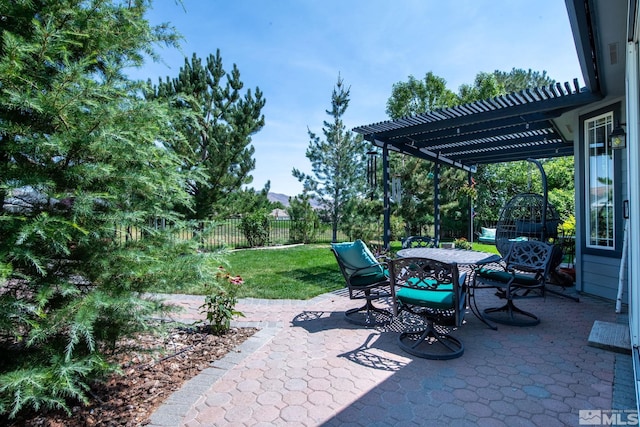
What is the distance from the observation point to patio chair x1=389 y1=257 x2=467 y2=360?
2.78 metres

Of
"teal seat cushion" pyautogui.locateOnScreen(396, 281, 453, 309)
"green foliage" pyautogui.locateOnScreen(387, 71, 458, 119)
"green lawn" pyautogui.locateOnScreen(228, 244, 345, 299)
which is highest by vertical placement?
"green foliage" pyautogui.locateOnScreen(387, 71, 458, 119)

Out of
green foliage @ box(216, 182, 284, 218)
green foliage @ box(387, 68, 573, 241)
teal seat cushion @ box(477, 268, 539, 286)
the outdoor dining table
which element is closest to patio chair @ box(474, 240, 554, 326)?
teal seat cushion @ box(477, 268, 539, 286)

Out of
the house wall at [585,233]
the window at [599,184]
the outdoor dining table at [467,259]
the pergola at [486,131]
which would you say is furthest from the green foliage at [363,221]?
the outdoor dining table at [467,259]

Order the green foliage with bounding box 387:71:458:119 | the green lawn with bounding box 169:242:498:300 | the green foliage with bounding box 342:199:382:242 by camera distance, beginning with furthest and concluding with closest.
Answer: the green foliage with bounding box 387:71:458:119, the green foliage with bounding box 342:199:382:242, the green lawn with bounding box 169:242:498:300

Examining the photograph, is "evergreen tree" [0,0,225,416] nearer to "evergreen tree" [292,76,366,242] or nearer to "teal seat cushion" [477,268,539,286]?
"teal seat cushion" [477,268,539,286]

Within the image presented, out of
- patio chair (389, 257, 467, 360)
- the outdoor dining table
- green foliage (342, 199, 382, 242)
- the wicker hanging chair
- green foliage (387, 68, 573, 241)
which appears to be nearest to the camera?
patio chair (389, 257, 467, 360)

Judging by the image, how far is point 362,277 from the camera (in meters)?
3.82

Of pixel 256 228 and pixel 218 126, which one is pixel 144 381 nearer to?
pixel 218 126

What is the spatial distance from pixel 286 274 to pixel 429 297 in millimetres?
3805

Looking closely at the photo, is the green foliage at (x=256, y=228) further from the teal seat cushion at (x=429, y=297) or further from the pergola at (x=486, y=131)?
the teal seat cushion at (x=429, y=297)

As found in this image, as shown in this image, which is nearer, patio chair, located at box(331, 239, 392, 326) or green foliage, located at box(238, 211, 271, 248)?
patio chair, located at box(331, 239, 392, 326)

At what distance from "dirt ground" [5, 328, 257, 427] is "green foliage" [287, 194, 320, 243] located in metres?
8.90

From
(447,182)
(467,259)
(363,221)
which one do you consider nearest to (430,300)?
(467,259)

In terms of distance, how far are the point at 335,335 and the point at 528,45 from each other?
225 inches
